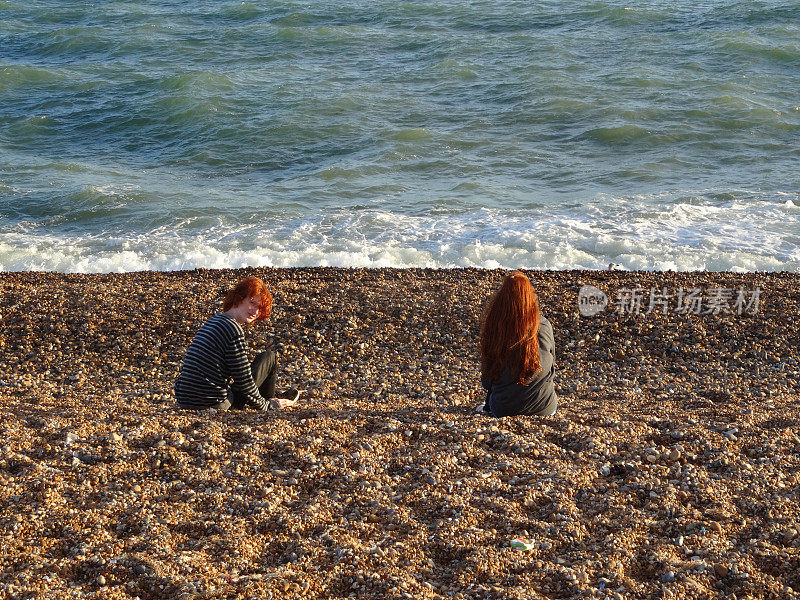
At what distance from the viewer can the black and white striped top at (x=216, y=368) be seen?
5629 mm

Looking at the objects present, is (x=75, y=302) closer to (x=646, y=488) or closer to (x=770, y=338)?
(x=646, y=488)

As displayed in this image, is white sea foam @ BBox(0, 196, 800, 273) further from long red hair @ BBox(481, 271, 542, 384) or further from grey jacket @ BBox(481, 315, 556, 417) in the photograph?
long red hair @ BBox(481, 271, 542, 384)

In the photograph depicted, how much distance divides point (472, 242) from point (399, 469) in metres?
8.18

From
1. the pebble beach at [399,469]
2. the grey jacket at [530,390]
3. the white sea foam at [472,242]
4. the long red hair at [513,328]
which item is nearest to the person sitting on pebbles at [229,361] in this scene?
the pebble beach at [399,469]

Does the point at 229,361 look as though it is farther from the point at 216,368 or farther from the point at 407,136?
the point at 407,136

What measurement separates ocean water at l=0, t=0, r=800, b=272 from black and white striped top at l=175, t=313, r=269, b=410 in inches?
254

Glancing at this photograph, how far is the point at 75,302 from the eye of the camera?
29.2 ft

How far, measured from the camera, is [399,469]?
16.6ft

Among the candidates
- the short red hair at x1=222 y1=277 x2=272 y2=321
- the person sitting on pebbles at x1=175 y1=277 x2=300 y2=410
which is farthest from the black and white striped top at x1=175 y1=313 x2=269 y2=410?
the short red hair at x1=222 y1=277 x2=272 y2=321

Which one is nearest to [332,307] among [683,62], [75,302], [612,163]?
[75,302]

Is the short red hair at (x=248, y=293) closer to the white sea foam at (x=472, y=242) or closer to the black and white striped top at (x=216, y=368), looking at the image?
the black and white striped top at (x=216, y=368)

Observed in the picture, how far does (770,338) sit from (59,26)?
97.0 feet

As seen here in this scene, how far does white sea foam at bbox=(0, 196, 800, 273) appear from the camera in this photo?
39.7ft

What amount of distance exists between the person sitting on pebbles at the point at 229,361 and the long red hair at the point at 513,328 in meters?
1.62
